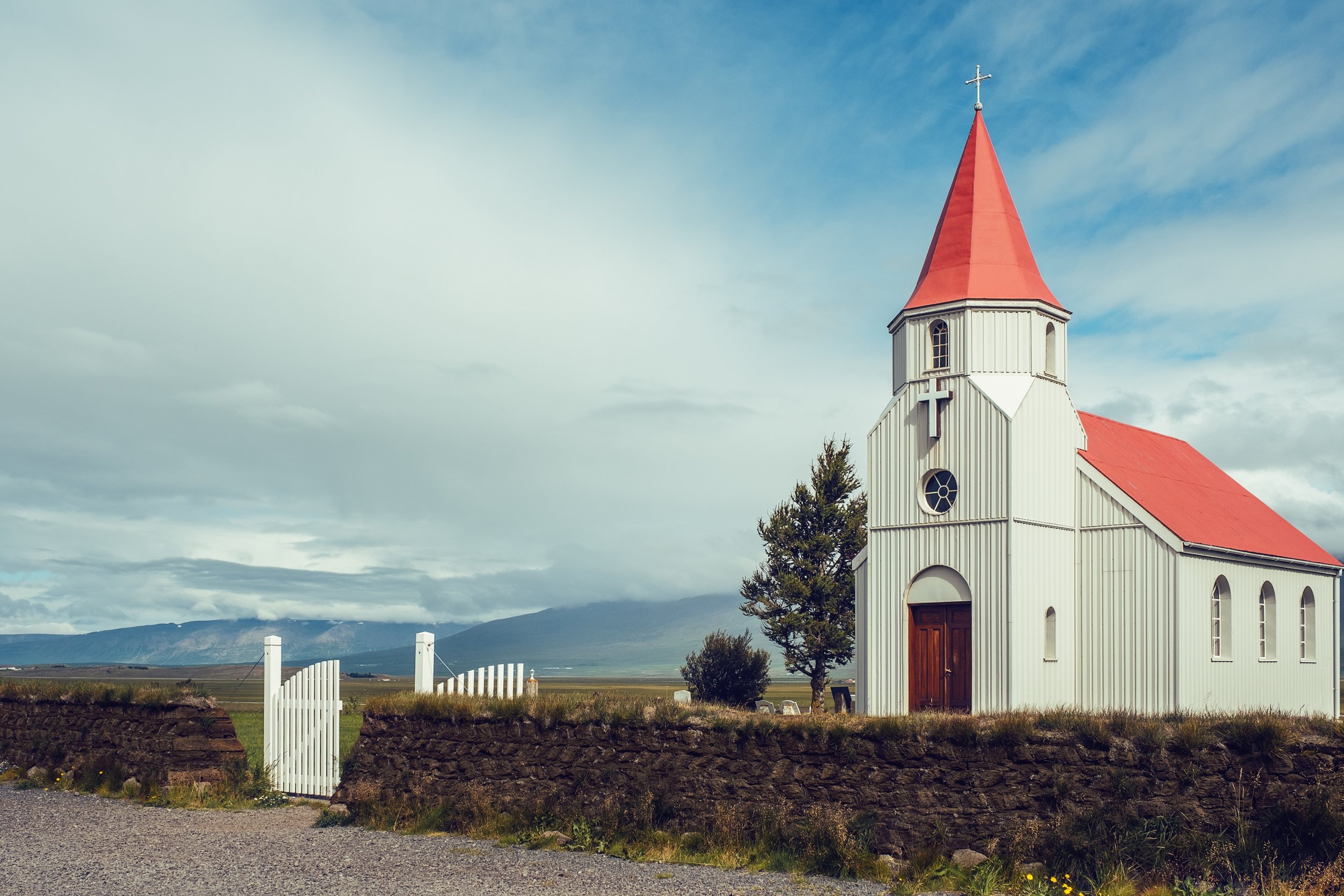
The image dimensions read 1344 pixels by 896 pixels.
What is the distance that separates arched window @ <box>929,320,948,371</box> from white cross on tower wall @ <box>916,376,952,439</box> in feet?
1.96

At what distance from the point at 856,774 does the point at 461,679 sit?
6.38 meters

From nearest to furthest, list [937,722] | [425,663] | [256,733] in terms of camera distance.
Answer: [937,722], [425,663], [256,733]

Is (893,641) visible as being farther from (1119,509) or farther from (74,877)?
(74,877)

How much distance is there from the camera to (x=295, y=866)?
1159 cm

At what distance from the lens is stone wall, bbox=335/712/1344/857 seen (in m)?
10.3

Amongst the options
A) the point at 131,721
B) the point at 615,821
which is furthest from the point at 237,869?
the point at 131,721

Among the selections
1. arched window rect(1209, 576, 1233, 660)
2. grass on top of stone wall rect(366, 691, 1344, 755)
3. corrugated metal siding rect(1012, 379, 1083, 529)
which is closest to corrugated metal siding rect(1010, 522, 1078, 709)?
corrugated metal siding rect(1012, 379, 1083, 529)

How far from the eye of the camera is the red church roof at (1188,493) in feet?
82.1

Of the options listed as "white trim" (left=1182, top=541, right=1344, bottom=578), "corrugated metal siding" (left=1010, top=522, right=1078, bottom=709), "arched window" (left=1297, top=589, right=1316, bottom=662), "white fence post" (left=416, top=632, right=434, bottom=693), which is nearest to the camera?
"white fence post" (left=416, top=632, right=434, bottom=693)

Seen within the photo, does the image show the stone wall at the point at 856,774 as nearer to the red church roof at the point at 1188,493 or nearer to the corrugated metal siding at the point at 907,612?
the corrugated metal siding at the point at 907,612

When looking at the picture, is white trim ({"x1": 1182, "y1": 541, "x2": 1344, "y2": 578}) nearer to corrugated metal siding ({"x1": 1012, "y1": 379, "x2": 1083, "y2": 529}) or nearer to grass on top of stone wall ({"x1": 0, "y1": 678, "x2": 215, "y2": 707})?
corrugated metal siding ({"x1": 1012, "y1": 379, "x2": 1083, "y2": 529})

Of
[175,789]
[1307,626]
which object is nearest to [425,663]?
[175,789]

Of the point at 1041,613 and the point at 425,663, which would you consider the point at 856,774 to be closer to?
the point at 425,663

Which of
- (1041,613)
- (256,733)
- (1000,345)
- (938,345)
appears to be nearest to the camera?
(1041,613)
